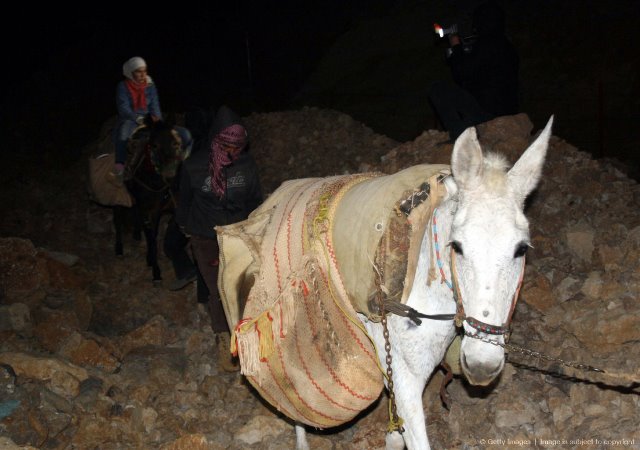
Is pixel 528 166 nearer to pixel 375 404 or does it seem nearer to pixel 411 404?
pixel 411 404

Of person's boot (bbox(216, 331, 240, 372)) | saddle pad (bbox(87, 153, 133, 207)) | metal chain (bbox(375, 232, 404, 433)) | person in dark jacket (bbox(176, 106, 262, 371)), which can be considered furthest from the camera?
saddle pad (bbox(87, 153, 133, 207))

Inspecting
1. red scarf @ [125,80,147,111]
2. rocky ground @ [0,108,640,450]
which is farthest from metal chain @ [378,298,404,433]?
red scarf @ [125,80,147,111]

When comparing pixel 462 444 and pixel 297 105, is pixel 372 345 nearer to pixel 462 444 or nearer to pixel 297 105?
pixel 462 444

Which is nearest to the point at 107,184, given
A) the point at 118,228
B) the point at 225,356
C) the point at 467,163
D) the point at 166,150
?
the point at 118,228

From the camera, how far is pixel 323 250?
3242mm

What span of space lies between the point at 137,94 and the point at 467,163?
22.4 ft

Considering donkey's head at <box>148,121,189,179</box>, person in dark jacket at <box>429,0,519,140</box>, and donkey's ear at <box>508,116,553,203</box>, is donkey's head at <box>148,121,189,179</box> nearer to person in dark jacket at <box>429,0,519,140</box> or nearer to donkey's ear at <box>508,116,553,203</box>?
person in dark jacket at <box>429,0,519,140</box>

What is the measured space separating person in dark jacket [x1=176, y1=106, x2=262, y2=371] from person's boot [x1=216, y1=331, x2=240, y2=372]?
0.01m

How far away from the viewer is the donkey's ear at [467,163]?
8.49 feet

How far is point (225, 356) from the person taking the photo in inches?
218

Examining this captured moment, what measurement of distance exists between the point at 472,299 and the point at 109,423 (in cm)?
325

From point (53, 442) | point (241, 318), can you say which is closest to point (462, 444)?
point (241, 318)

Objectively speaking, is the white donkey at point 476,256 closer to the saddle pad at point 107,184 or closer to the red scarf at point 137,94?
the saddle pad at point 107,184

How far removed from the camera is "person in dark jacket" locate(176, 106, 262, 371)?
190 inches
